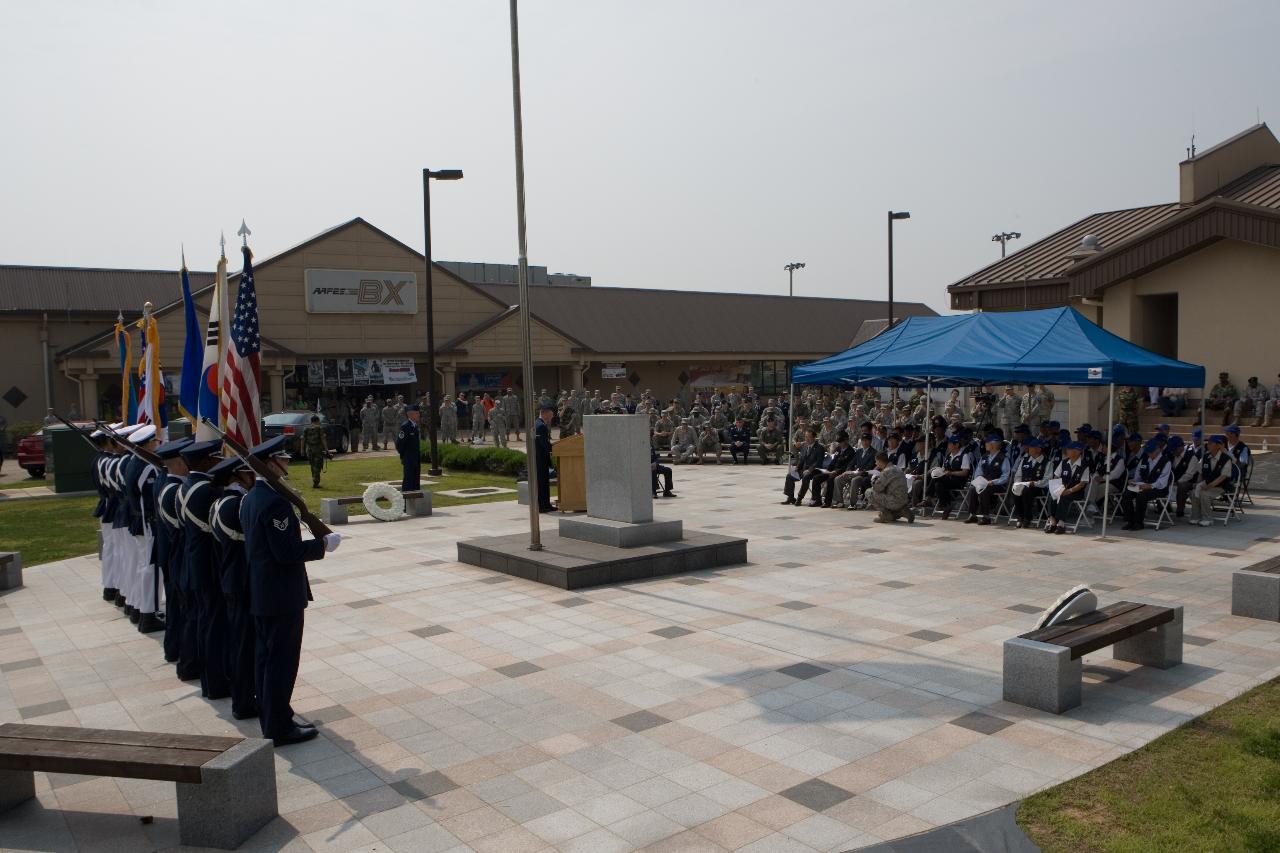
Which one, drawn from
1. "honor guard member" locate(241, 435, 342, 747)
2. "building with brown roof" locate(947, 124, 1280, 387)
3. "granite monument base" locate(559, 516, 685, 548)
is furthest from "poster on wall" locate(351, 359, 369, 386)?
"honor guard member" locate(241, 435, 342, 747)

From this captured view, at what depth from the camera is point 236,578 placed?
6.79 m

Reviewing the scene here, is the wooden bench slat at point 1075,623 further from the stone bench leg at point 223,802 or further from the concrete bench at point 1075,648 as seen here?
the stone bench leg at point 223,802

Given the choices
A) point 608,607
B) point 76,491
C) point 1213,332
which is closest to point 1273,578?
point 608,607

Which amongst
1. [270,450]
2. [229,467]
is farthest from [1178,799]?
[229,467]

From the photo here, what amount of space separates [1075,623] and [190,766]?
6240 millimetres

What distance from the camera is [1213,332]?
A: 22547 mm

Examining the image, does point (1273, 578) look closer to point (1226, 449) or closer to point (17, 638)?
point (1226, 449)

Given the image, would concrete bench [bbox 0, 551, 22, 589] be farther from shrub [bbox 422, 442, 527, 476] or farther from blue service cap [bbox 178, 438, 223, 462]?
shrub [bbox 422, 442, 527, 476]

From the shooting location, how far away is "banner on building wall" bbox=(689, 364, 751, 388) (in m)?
49.2

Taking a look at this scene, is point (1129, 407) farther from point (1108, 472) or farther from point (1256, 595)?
point (1256, 595)

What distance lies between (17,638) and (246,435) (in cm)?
380

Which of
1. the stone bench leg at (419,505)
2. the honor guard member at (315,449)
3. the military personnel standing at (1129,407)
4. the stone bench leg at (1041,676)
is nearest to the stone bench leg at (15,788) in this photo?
the stone bench leg at (1041,676)

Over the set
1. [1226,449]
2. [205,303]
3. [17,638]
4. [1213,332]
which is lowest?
[17,638]

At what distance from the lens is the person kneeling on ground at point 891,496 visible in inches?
606
